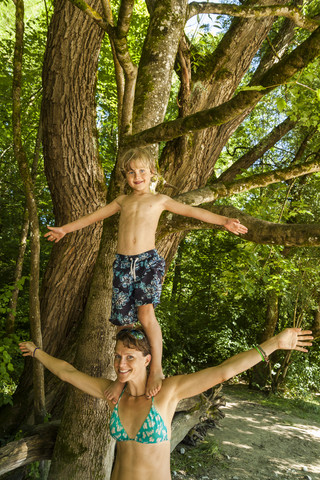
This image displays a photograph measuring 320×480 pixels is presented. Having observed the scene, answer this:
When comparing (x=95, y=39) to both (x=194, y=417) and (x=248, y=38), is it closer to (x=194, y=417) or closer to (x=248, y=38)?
(x=248, y=38)

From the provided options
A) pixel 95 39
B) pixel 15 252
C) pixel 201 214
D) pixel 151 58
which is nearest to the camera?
pixel 201 214

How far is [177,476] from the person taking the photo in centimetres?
524

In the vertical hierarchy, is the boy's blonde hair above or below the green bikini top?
above

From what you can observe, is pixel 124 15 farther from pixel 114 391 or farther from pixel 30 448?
pixel 30 448

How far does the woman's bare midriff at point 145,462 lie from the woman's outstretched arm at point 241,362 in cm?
34

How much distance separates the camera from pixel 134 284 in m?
2.68

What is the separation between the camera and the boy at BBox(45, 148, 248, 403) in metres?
2.62

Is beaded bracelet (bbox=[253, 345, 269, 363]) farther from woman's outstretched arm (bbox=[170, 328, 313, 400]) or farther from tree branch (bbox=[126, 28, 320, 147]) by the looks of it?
tree branch (bbox=[126, 28, 320, 147])

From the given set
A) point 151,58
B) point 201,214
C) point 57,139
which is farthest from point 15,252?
point 201,214

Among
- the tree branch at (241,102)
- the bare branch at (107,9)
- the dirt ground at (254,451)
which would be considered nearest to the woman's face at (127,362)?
the tree branch at (241,102)

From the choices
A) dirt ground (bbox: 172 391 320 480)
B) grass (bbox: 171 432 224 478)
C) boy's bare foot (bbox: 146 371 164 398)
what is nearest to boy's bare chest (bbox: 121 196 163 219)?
boy's bare foot (bbox: 146 371 164 398)

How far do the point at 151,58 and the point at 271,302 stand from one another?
7780 mm

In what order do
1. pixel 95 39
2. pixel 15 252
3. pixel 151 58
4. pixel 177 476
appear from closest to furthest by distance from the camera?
pixel 151 58, pixel 95 39, pixel 177 476, pixel 15 252

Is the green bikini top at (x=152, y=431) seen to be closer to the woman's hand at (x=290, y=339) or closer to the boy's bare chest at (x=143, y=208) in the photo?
the woman's hand at (x=290, y=339)
